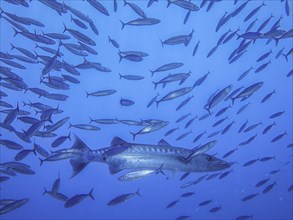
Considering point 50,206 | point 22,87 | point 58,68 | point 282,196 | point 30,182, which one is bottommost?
point 22,87

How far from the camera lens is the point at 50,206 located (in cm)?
5097

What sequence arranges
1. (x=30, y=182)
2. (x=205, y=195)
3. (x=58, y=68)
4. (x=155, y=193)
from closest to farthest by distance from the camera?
(x=58, y=68) < (x=30, y=182) < (x=155, y=193) < (x=205, y=195)

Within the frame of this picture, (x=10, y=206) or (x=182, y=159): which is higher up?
(x=182, y=159)

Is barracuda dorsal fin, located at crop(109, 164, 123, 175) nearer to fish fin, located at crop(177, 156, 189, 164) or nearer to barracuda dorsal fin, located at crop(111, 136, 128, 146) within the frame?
barracuda dorsal fin, located at crop(111, 136, 128, 146)

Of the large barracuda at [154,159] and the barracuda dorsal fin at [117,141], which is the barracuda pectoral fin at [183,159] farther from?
the barracuda dorsal fin at [117,141]

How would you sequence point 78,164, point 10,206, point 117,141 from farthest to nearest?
point 78,164 → point 117,141 → point 10,206

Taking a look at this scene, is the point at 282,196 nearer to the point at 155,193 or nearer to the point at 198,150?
the point at 155,193

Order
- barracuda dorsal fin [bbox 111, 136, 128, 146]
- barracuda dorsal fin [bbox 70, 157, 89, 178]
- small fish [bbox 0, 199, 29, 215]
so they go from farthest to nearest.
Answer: barracuda dorsal fin [bbox 70, 157, 89, 178] < barracuda dorsal fin [bbox 111, 136, 128, 146] < small fish [bbox 0, 199, 29, 215]

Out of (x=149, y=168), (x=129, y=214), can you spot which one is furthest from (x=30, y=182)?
(x=149, y=168)

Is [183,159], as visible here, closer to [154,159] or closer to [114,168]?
[154,159]

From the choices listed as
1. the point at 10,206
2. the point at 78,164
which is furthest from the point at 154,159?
the point at 10,206

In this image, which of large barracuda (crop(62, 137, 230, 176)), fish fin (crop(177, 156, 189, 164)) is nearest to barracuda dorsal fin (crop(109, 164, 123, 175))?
large barracuda (crop(62, 137, 230, 176))

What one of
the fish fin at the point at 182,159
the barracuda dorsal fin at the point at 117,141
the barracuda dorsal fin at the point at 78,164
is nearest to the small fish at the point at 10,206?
the barracuda dorsal fin at the point at 78,164

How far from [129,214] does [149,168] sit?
4962 centimetres
